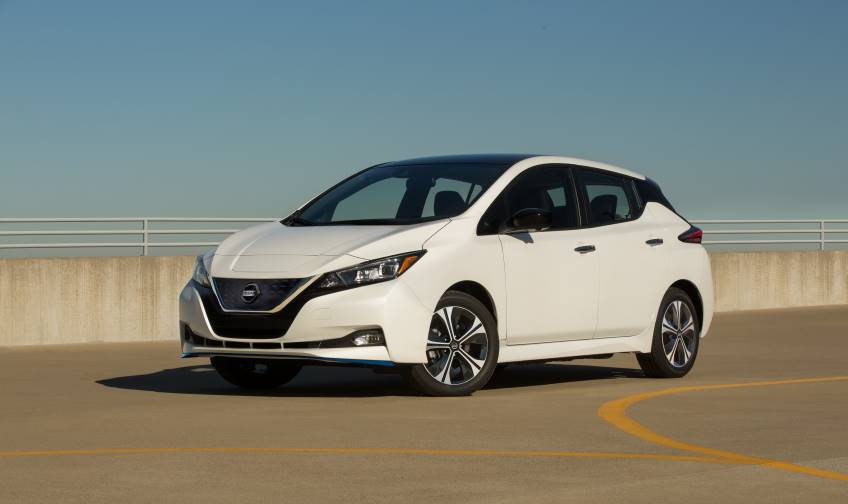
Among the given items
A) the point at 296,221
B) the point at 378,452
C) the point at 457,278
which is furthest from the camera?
the point at 296,221

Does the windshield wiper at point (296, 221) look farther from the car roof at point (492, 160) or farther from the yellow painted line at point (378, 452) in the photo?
the yellow painted line at point (378, 452)

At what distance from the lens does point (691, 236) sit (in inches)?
504

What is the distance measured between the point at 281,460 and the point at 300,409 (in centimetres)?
248

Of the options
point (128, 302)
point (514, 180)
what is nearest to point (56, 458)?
point (514, 180)

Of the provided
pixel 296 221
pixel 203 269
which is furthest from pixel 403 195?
pixel 203 269

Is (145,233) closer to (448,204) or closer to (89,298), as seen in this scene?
(89,298)

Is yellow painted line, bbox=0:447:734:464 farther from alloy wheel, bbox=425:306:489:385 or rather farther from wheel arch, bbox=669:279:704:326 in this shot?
wheel arch, bbox=669:279:704:326

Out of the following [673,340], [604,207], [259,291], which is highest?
[604,207]

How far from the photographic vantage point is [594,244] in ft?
38.5

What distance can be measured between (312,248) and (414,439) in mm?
2555

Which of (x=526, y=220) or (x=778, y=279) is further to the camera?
(x=778, y=279)

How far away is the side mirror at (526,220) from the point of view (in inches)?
432

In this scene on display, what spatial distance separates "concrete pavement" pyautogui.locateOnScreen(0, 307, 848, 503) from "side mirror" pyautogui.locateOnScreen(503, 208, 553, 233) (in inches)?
45.9

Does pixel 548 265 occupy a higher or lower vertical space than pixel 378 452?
higher
